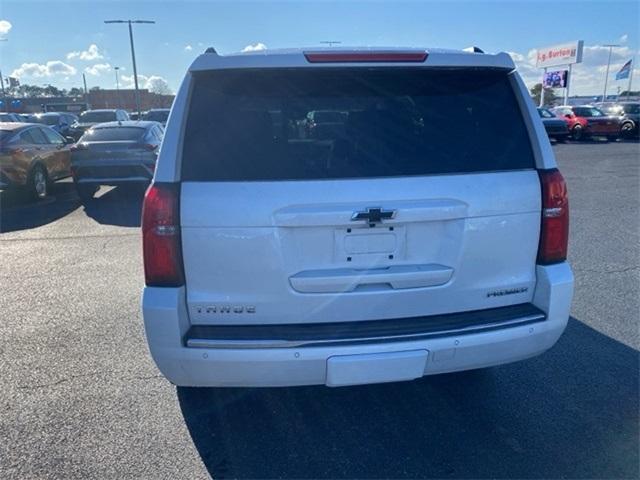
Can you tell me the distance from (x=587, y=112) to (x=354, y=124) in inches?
1070

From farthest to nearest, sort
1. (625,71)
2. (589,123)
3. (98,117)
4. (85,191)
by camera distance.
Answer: (625,71) → (589,123) → (98,117) → (85,191)

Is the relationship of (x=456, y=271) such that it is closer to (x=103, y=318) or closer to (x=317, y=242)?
(x=317, y=242)

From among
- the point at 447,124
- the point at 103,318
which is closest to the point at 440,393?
the point at 447,124

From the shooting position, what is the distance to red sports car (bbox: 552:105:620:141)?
79.8 ft

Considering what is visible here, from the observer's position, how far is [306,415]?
112 inches

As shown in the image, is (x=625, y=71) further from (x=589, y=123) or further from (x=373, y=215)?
(x=373, y=215)

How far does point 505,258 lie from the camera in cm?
237

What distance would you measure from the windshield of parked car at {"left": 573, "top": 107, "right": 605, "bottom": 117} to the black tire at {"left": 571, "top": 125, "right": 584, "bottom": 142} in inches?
28.1

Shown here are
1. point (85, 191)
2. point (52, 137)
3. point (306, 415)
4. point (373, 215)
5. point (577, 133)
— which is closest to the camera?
point (373, 215)

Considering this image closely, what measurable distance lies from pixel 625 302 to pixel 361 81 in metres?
3.69

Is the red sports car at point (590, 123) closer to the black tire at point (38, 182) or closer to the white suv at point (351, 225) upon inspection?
the black tire at point (38, 182)

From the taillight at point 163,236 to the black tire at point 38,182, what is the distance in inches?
368

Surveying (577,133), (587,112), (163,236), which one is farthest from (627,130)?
(163,236)

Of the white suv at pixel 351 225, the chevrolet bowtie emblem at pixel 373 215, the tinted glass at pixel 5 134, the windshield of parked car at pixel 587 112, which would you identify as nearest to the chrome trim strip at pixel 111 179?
the tinted glass at pixel 5 134
